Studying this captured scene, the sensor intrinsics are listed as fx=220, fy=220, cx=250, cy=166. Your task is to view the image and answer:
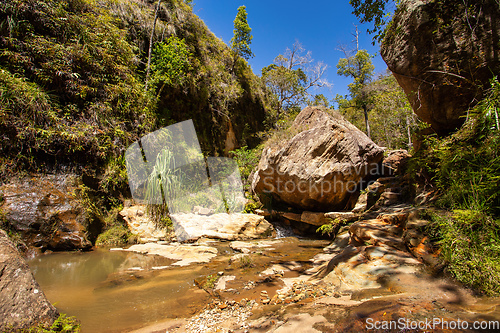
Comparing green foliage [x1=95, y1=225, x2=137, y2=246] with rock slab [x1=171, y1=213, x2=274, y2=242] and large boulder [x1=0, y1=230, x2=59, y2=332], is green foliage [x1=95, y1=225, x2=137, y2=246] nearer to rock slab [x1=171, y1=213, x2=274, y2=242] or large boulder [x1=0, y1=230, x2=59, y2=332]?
rock slab [x1=171, y1=213, x2=274, y2=242]

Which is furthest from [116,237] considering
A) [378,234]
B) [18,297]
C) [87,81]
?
[378,234]

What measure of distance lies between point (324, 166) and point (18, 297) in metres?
5.89

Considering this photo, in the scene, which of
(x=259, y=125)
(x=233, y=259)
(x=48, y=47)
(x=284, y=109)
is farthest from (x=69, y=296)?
(x=284, y=109)

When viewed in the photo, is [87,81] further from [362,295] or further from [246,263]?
[362,295]

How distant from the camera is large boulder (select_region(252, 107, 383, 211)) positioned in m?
6.04

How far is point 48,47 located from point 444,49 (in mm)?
8618

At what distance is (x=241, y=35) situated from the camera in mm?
11945

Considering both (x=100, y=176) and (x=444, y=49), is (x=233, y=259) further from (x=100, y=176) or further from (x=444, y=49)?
(x=444, y=49)

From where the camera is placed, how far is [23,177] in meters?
4.62

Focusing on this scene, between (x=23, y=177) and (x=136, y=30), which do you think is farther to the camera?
(x=136, y=30)

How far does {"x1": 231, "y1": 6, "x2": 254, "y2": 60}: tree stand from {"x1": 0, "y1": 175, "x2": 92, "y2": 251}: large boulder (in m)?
10.5

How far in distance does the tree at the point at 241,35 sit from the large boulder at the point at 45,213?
34.6 feet

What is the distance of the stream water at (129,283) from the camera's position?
2.21m

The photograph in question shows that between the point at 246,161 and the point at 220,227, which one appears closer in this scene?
the point at 220,227
